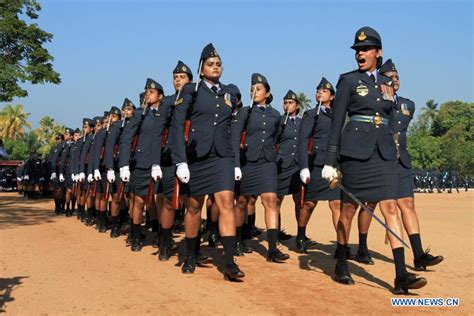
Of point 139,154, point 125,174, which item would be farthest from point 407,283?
point 139,154

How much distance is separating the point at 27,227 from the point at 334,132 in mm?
7996

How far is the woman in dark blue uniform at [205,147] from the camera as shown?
253 inches

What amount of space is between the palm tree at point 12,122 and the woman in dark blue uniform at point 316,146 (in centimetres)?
7817

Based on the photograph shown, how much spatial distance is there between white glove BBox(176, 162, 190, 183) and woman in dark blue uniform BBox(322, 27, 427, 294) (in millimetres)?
1524

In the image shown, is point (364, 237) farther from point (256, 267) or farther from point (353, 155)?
point (353, 155)

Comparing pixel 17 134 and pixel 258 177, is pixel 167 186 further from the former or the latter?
pixel 17 134

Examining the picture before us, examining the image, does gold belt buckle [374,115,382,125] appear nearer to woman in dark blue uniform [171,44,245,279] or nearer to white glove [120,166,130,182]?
woman in dark blue uniform [171,44,245,279]

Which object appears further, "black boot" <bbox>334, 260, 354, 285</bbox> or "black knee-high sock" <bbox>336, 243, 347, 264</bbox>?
"black knee-high sock" <bbox>336, 243, 347, 264</bbox>

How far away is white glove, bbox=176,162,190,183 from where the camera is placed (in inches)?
249

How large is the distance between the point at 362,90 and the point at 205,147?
187 cm

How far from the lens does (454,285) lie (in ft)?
19.4

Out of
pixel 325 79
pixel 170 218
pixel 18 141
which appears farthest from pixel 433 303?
pixel 18 141

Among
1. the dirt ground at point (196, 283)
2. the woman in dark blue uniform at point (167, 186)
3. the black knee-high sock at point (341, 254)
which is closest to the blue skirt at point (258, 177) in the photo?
the dirt ground at point (196, 283)

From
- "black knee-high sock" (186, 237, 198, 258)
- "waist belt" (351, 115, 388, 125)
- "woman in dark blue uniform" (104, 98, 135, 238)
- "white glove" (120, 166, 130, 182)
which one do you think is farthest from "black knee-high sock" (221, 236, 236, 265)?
"woman in dark blue uniform" (104, 98, 135, 238)
